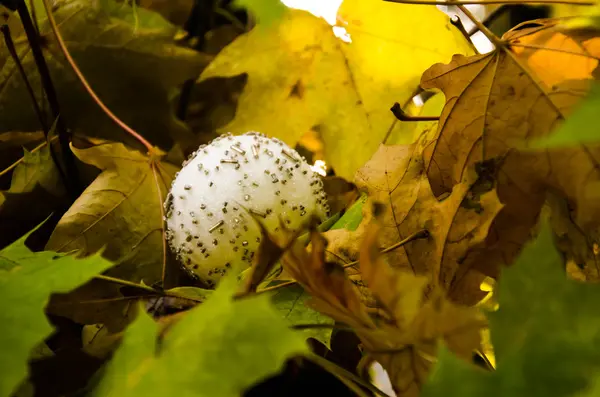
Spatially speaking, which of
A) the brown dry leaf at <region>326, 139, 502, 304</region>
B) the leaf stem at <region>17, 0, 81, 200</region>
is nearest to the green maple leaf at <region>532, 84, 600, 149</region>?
the brown dry leaf at <region>326, 139, 502, 304</region>

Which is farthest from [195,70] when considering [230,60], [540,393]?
[540,393]

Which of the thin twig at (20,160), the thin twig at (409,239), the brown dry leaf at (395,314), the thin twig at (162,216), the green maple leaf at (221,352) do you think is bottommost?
the thin twig at (162,216)

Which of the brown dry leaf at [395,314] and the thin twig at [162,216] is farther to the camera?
the thin twig at [162,216]

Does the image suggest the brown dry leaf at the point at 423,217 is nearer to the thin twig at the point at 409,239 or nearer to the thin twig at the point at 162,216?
the thin twig at the point at 409,239

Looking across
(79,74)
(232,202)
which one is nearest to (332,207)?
(232,202)

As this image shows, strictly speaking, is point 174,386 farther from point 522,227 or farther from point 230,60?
point 230,60

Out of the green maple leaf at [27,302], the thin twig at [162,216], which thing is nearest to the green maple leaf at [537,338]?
the green maple leaf at [27,302]

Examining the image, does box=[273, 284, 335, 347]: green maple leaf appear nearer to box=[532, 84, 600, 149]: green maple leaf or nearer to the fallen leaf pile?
the fallen leaf pile
